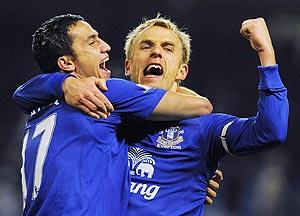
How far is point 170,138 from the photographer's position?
2.88 m

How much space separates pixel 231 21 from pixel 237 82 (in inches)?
19.5

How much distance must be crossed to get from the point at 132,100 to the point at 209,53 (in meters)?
2.96

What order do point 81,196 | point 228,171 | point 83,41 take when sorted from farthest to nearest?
point 228,171
point 83,41
point 81,196

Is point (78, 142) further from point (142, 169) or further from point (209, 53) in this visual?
point (209, 53)

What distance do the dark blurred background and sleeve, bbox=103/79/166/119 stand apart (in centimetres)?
272

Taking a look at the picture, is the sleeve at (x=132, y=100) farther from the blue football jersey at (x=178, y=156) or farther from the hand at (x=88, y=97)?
the blue football jersey at (x=178, y=156)

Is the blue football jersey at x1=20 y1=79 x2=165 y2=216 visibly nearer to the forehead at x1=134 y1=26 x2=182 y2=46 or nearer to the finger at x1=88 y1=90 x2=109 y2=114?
the finger at x1=88 y1=90 x2=109 y2=114

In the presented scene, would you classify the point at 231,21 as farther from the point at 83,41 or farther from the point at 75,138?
the point at 75,138

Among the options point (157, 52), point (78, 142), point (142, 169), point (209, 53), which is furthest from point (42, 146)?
point (209, 53)

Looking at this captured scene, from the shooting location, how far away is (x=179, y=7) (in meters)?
5.48

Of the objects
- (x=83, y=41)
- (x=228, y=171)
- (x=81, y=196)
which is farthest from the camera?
(x=228, y=171)

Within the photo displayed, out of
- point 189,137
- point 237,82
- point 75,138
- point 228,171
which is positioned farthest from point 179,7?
point 75,138

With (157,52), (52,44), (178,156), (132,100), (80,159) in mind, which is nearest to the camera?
(80,159)

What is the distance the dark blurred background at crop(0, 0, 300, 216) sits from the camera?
524 centimetres
